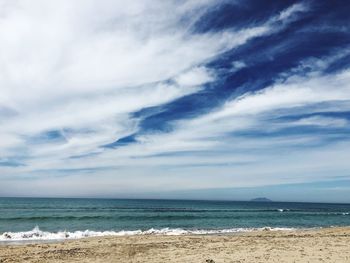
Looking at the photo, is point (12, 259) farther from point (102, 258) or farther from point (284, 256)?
point (284, 256)

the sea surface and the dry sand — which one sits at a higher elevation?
the dry sand

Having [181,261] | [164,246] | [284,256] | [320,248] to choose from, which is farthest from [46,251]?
[320,248]

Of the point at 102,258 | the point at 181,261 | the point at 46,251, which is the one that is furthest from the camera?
the point at 46,251

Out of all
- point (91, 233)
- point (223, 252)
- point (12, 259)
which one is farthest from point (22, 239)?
point (223, 252)

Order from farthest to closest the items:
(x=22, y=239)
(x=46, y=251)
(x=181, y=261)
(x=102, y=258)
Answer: (x=22, y=239), (x=46, y=251), (x=102, y=258), (x=181, y=261)

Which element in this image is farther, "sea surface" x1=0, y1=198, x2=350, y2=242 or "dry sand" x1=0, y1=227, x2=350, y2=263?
"sea surface" x1=0, y1=198, x2=350, y2=242

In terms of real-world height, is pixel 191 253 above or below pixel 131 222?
above

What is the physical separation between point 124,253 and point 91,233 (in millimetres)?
15584

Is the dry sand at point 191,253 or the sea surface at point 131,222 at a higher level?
the dry sand at point 191,253

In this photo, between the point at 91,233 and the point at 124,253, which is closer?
the point at 124,253

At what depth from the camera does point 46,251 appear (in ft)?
53.5

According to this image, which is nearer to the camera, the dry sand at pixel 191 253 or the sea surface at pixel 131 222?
the dry sand at pixel 191 253

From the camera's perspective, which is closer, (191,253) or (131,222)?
(191,253)

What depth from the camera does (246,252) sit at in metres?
14.6
